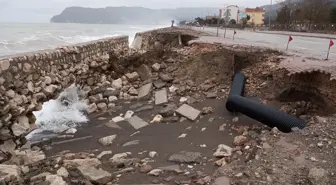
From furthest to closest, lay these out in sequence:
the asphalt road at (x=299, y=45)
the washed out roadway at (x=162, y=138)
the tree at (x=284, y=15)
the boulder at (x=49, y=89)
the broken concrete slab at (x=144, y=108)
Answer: the tree at (x=284, y=15)
the asphalt road at (x=299, y=45)
the broken concrete slab at (x=144, y=108)
the boulder at (x=49, y=89)
the washed out roadway at (x=162, y=138)

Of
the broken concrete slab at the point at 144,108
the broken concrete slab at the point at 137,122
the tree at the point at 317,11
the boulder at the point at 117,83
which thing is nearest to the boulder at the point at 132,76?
the boulder at the point at 117,83

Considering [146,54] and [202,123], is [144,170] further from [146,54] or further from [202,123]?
[146,54]

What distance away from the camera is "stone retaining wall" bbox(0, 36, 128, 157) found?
237 inches

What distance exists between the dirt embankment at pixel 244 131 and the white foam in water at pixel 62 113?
1.60 m

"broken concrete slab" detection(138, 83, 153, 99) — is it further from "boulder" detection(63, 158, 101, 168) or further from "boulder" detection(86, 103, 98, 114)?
"boulder" detection(63, 158, 101, 168)

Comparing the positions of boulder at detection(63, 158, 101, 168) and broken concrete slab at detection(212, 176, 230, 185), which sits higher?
broken concrete slab at detection(212, 176, 230, 185)

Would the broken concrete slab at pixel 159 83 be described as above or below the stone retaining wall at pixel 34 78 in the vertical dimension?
below

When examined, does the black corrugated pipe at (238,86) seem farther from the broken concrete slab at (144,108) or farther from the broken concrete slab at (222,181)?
the broken concrete slab at (222,181)

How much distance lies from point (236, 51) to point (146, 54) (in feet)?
11.0

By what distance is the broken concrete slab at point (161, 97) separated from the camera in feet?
30.1

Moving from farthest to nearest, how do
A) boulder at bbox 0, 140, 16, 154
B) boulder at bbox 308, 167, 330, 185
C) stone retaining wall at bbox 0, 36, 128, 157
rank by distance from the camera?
stone retaining wall at bbox 0, 36, 128, 157 → boulder at bbox 0, 140, 16, 154 → boulder at bbox 308, 167, 330, 185

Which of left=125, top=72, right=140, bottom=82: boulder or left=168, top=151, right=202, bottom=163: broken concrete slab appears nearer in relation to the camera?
left=168, top=151, right=202, bottom=163: broken concrete slab

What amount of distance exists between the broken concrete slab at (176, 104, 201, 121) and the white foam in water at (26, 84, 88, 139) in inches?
96.2

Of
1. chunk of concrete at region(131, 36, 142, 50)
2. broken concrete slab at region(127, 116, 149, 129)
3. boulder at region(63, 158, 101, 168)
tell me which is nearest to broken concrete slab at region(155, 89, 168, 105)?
broken concrete slab at region(127, 116, 149, 129)
